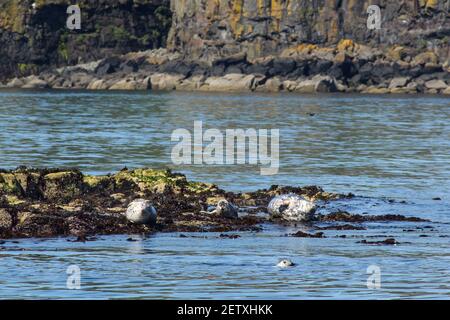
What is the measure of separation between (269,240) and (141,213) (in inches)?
119

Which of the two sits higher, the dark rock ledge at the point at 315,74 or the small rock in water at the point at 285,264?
the small rock in water at the point at 285,264

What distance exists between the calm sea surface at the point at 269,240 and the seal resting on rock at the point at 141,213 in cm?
90

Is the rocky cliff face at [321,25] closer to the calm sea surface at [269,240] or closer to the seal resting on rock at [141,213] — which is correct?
the calm sea surface at [269,240]

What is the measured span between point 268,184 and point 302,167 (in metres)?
7.12

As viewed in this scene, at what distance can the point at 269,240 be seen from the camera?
26281mm

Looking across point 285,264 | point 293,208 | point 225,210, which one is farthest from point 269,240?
point 285,264

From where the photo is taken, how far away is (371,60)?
181125 millimetres

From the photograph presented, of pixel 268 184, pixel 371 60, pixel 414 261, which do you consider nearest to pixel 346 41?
pixel 371 60

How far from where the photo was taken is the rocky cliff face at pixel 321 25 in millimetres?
189500

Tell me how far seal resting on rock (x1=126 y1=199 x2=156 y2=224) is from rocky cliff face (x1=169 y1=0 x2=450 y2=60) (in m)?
163

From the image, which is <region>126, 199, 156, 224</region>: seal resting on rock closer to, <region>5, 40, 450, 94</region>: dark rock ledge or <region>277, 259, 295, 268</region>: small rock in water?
<region>277, 259, 295, 268</region>: small rock in water

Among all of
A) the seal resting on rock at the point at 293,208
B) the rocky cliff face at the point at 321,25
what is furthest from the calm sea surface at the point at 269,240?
the rocky cliff face at the point at 321,25

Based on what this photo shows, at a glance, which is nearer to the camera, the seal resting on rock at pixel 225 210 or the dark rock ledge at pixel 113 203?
the dark rock ledge at pixel 113 203
